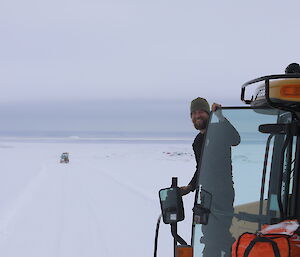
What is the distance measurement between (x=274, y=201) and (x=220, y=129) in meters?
0.55

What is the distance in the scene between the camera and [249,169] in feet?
8.21

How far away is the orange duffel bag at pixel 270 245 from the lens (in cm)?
184

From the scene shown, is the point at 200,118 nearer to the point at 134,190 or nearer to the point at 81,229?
the point at 81,229

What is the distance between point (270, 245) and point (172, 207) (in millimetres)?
1027

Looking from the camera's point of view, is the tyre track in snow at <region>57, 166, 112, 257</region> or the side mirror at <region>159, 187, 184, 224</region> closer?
the side mirror at <region>159, 187, 184, 224</region>

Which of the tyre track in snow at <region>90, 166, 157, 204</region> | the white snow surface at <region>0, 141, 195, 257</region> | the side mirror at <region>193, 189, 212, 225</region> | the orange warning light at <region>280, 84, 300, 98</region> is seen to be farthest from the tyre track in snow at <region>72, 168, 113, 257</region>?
the orange warning light at <region>280, 84, 300, 98</region>

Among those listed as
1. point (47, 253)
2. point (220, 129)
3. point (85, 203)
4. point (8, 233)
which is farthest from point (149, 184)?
point (220, 129)

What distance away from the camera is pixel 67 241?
7.52 metres

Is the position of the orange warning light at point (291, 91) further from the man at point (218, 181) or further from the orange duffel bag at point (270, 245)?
the orange duffel bag at point (270, 245)

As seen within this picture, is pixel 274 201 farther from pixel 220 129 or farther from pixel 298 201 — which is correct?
pixel 220 129

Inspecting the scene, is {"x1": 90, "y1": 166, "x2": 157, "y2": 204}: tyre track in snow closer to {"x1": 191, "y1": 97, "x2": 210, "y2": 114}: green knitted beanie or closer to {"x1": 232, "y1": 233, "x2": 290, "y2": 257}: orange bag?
{"x1": 191, "y1": 97, "x2": 210, "y2": 114}: green knitted beanie

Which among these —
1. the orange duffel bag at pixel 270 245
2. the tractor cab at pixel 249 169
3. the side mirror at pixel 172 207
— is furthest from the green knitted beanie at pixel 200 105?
the orange duffel bag at pixel 270 245

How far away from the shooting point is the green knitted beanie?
11.1 feet

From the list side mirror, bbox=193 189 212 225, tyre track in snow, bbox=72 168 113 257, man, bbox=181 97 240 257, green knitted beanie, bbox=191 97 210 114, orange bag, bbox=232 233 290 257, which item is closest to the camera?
orange bag, bbox=232 233 290 257
